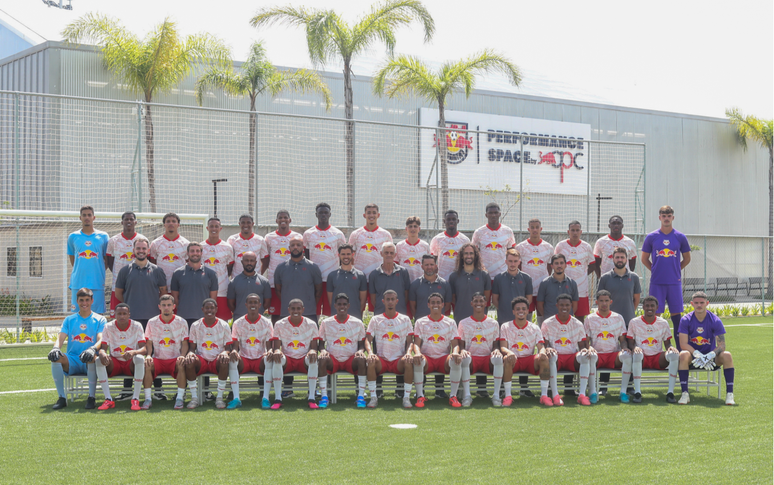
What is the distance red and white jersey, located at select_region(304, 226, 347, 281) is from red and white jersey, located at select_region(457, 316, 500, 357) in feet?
6.46

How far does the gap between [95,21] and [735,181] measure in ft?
96.5

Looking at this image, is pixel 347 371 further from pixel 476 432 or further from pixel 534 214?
pixel 534 214

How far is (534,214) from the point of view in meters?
20.6

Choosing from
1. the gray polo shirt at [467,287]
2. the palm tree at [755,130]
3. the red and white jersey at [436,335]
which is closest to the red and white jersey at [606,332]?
the gray polo shirt at [467,287]

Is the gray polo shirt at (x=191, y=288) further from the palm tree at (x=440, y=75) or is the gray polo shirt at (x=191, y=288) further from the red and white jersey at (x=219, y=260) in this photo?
the palm tree at (x=440, y=75)

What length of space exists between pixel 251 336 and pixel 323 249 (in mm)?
1657

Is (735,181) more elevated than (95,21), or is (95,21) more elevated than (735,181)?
(95,21)

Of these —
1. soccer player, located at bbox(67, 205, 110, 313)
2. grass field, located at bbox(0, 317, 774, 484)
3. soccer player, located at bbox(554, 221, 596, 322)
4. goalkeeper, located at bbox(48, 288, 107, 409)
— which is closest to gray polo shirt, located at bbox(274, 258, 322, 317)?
grass field, located at bbox(0, 317, 774, 484)

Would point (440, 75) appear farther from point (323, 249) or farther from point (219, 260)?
point (219, 260)

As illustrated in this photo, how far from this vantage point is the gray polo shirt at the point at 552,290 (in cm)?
934

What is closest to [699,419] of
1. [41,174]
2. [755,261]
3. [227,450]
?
[227,450]

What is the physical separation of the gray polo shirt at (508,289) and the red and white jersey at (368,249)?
1.59 m

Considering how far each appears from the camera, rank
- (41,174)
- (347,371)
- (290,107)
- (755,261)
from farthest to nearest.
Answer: (755,261), (290,107), (41,174), (347,371)

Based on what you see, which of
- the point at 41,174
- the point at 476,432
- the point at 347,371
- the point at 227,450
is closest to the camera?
the point at 227,450
